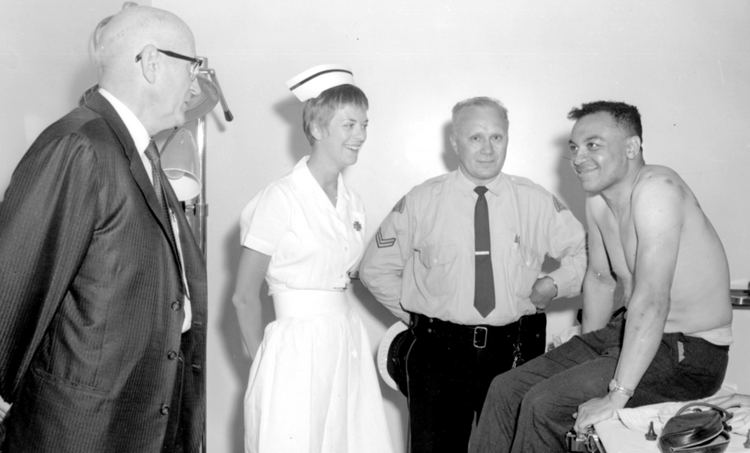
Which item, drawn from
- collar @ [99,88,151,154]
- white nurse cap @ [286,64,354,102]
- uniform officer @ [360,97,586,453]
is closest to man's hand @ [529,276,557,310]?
uniform officer @ [360,97,586,453]

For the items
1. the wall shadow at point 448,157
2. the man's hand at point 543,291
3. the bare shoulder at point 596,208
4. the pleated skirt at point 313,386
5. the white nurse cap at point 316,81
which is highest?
the white nurse cap at point 316,81

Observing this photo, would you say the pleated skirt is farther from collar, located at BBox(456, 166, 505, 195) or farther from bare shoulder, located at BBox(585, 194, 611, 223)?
bare shoulder, located at BBox(585, 194, 611, 223)

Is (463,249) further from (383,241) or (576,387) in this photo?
(576,387)

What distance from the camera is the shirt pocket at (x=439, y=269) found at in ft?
10.4

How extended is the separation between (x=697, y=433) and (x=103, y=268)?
145 centimetres

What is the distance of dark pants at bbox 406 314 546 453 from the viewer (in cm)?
311

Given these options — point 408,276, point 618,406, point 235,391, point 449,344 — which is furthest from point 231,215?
point 618,406

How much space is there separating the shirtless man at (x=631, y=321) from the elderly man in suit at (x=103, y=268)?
1.28 meters

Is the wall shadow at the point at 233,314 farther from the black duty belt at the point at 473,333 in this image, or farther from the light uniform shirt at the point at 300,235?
the light uniform shirt at the point at 300,235

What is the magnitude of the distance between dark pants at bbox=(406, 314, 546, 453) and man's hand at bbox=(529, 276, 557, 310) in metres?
0.08

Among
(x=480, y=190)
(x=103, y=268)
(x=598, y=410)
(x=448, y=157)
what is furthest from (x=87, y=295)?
(x=448, y=157)

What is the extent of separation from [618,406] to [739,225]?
2.11 meters

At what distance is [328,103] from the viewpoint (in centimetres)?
288

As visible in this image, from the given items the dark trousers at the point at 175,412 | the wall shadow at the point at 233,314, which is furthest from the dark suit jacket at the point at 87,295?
the wall shadow at the point at 233,314
